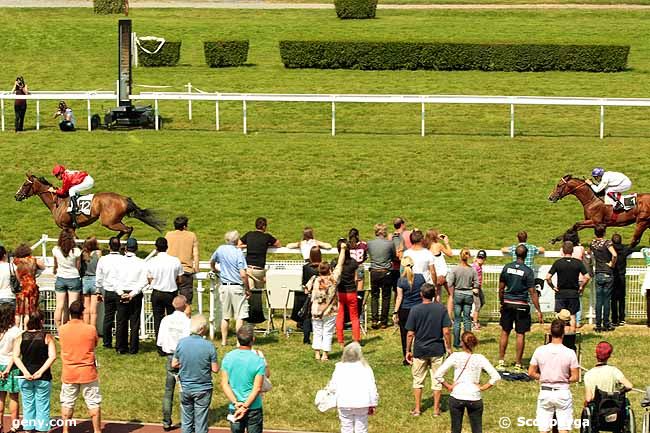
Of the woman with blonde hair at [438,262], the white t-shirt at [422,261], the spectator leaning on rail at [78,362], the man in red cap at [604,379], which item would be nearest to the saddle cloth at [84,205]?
the woman with blonde hair at [438,262]

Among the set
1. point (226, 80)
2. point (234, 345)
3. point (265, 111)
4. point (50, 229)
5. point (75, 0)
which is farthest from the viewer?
point (75, 0)

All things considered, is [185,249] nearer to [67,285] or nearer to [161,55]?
[67,285]

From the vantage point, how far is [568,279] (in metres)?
13.7

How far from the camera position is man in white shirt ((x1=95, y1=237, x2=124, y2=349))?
13719 millimetres

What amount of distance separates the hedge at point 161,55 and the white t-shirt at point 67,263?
67.2ft

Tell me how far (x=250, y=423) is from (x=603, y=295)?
6.16m

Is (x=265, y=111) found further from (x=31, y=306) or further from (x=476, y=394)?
(x=476, y=394)

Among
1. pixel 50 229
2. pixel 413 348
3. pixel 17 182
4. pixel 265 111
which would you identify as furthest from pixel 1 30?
pixel 413 348

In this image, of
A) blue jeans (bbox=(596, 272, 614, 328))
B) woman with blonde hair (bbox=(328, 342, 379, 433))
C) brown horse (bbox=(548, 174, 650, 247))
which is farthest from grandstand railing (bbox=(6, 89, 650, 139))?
woman with blonde hair (bbox=(328, 342, 379, 433))

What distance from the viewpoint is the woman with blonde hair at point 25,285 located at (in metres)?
13.3

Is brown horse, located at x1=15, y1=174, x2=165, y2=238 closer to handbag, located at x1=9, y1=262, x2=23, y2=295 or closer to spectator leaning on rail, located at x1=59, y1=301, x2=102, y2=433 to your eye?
handbag, located at x1=9, y1=262, x2=23, y2=295

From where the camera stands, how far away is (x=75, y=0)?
4703cm

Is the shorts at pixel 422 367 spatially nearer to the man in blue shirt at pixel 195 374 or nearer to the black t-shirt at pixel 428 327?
the black t-shirt at pixel 428 327

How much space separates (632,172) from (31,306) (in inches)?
470
